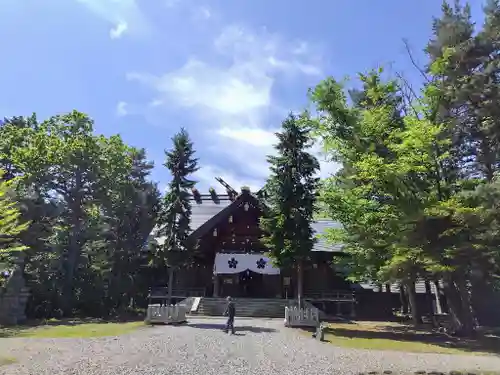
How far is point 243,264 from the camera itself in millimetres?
28203

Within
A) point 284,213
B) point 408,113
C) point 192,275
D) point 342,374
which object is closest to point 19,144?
point 192,275

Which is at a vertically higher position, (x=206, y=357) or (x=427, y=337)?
(x=427, y=337)

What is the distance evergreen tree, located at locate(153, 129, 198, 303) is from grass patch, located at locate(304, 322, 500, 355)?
10.3 metres

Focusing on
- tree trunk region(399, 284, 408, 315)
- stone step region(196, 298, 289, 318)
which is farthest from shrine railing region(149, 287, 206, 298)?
tree trunk region(399, 284, 408, 315)

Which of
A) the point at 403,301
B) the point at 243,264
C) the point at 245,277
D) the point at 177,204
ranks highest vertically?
the point at 177,204

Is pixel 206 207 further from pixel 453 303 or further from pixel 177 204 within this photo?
pixel 453 303

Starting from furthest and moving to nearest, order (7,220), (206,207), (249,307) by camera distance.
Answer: (206,207) → (249,307) → (7,220)

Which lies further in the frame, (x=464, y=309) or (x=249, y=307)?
(x=249, y=307)

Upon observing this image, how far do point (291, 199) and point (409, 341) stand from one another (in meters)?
9.50

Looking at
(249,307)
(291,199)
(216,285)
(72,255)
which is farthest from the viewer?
(216,285)

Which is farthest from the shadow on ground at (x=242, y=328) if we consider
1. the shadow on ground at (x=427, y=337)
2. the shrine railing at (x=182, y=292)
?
the shrine railing at (x=182, y=292)

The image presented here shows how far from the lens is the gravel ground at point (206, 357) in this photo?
9.60 meters

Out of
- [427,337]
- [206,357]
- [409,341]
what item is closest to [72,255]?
[206,357]

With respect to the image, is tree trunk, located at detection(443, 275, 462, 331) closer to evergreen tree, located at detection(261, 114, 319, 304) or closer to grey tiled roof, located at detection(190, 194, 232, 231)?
evergreen tree, located at detection(261, 114, 319, 304)
